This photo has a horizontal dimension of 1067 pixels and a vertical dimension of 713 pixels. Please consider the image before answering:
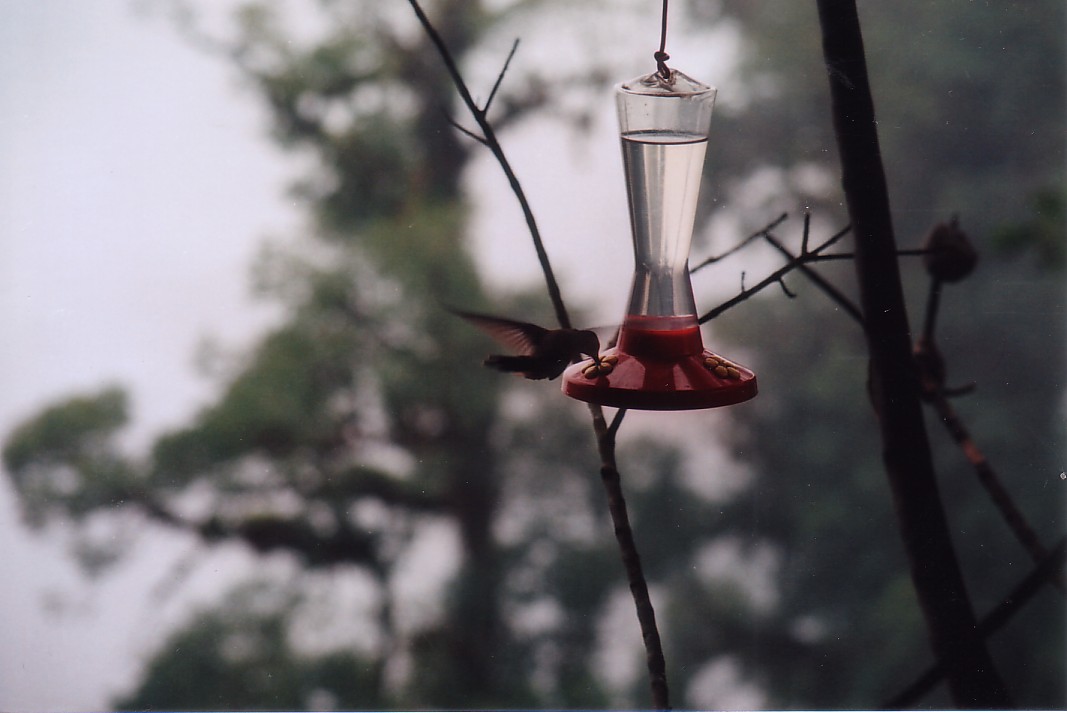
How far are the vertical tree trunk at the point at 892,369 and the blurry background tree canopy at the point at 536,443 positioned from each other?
1059 millimetres

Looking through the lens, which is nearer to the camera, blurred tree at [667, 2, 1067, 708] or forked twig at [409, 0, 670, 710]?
forked twig at [409, 0, 670, 710]

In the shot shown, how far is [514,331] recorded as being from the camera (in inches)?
33.0

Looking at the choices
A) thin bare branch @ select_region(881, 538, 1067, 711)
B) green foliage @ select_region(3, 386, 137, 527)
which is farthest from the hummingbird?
green foliage @ select_region(3, 386, 137, 527)

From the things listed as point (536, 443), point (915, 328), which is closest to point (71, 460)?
point (536, 443)

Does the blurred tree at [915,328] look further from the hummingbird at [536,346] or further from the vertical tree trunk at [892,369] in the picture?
the hummingbird at [536,346]

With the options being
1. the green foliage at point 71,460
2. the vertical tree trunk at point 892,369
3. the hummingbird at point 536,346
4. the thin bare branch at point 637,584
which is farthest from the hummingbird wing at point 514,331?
the green foliage at point 71,460

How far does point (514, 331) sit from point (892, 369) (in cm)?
34

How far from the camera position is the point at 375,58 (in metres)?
1.95

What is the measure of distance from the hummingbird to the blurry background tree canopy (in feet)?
3.52

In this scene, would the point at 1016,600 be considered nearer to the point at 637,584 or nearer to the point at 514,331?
the point at 637,584

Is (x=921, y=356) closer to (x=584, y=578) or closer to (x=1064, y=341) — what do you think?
(x=1064, y=341)

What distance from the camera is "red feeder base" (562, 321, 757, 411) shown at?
62cm

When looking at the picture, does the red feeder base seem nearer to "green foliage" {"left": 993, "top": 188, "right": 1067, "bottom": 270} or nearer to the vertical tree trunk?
the vertical tree trunk

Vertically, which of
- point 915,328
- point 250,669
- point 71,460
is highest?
point 915,328
